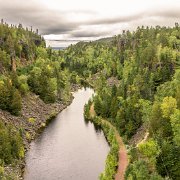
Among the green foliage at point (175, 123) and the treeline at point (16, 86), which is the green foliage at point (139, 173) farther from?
the treeline at point (16, 86)

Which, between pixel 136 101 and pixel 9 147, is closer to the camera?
pixel 9 147

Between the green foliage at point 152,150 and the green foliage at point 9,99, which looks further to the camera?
the green foliage at point 9,99

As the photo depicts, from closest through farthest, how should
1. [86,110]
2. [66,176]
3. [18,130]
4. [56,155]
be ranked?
1. [66,176]
2. [56,155]
3. [18,130]
4. [86,110]

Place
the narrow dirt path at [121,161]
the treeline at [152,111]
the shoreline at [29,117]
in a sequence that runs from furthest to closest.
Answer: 1. the shoreline at [29,117]
2. the narrow dirt path at [121,161]
3. the treeline at [152,111]

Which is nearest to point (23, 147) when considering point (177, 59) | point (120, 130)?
point (120, 130)

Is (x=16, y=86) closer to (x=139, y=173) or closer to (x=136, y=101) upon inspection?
(x=136, y=101)

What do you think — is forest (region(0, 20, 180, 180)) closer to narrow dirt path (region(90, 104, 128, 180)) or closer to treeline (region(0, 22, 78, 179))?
treeline (region(0, 22, 78, 179))

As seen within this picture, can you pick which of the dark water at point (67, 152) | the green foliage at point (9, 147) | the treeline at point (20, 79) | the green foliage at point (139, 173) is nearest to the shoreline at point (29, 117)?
the green foliage at point (9, 147)

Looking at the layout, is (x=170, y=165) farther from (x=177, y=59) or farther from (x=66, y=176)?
(x=177, y=59)

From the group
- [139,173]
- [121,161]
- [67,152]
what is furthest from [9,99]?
[139,173]
